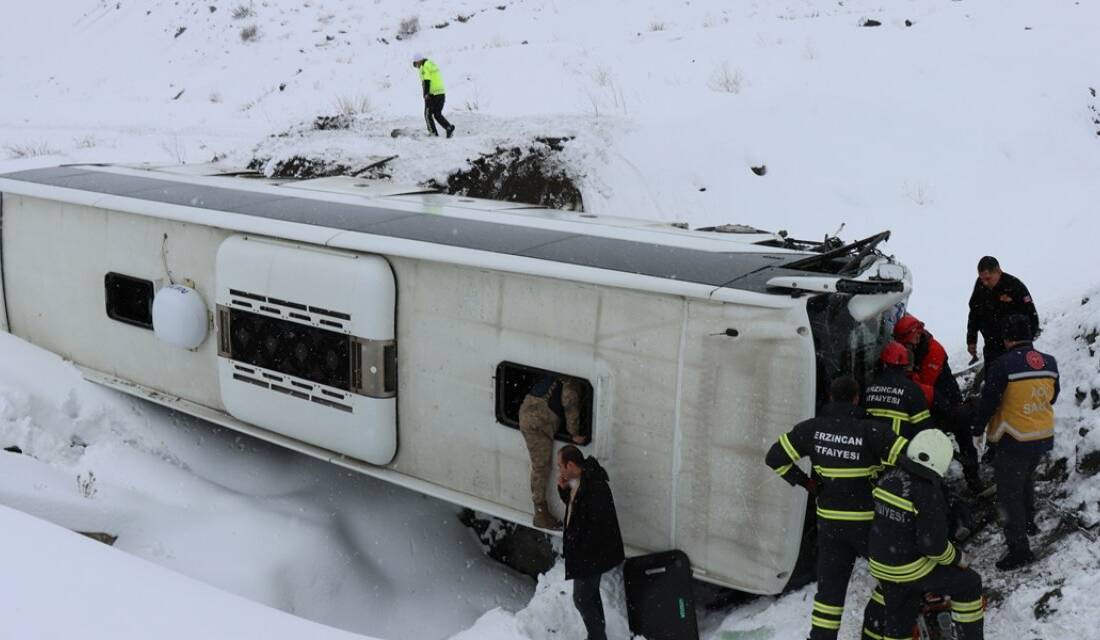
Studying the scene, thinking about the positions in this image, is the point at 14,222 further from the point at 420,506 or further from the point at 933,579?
the point at 933,579

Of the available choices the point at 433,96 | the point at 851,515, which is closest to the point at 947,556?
A: the point at 851,515

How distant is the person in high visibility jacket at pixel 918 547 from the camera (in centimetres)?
461

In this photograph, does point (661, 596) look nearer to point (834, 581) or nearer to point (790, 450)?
point (834, 581)

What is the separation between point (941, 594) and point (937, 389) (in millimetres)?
1827

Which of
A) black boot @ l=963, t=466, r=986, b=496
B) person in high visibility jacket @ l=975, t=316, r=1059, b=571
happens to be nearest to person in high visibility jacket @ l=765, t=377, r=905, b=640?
person in high visibility jacket @ l=975, t=316, r=1059, b=571

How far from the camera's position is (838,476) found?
16.2 ft

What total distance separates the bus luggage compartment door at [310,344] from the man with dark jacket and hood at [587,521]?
5.49 feet

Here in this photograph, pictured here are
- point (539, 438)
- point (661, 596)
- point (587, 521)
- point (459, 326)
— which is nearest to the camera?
point (587, 521)

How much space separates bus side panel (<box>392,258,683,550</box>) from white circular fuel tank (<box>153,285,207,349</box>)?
1.98 m

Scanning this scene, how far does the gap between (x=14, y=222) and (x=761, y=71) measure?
9932mm

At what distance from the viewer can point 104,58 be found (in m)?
27.8

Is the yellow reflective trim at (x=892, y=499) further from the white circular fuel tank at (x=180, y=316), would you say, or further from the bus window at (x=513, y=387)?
the white circular fuel tank at (x=180, y=316)

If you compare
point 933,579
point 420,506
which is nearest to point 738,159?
point 420,506

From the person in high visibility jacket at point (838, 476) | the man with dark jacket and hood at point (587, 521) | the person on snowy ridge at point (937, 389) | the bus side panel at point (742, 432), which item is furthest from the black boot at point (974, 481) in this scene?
the man with dark jacket and hood at point (587, 521)
